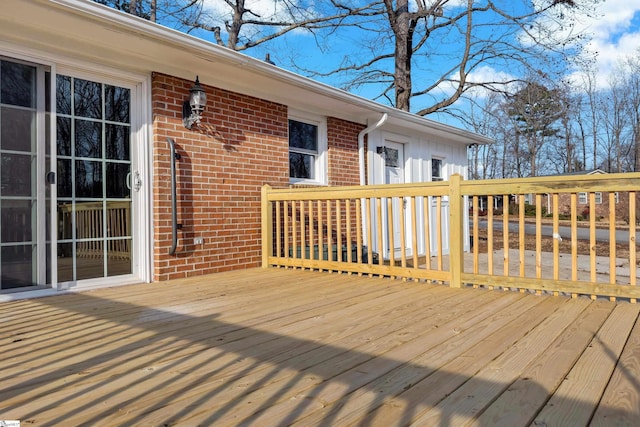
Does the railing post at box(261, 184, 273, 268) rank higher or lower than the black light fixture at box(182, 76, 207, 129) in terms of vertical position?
lower

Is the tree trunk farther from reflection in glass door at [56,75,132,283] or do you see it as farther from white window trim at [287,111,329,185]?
reflection in glass door at [56,75,132,283]

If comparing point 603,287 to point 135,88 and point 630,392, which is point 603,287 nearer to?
point 630,392

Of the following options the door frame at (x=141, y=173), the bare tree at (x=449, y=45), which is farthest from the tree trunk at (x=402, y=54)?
the door frame at (x=141, y=173)

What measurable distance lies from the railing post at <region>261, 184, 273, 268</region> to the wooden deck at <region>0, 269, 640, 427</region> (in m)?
1.71

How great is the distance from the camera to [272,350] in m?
1.91

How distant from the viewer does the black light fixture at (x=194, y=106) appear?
392cm

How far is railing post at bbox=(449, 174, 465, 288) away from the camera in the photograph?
3.50 meters

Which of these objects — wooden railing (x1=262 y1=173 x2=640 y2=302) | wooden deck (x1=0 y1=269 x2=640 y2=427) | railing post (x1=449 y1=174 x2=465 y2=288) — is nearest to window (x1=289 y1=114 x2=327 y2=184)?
wooden railing (x1=262 y1=173 x2=640 y2=302)

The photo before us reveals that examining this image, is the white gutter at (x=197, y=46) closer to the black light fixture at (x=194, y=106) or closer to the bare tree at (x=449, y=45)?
the black light fixture at (x=194, y=106)

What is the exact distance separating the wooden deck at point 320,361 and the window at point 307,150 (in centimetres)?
278

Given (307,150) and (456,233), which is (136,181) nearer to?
(307,150)

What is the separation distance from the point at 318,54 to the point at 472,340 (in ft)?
35.1

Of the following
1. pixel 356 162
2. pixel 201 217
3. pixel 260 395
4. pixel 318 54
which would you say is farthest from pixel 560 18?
pixel 260 395

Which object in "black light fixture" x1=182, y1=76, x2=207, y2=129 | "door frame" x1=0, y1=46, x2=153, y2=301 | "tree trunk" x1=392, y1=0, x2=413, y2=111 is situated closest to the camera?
"door frame" x1=0, y1=46, x2=153, y2=301
